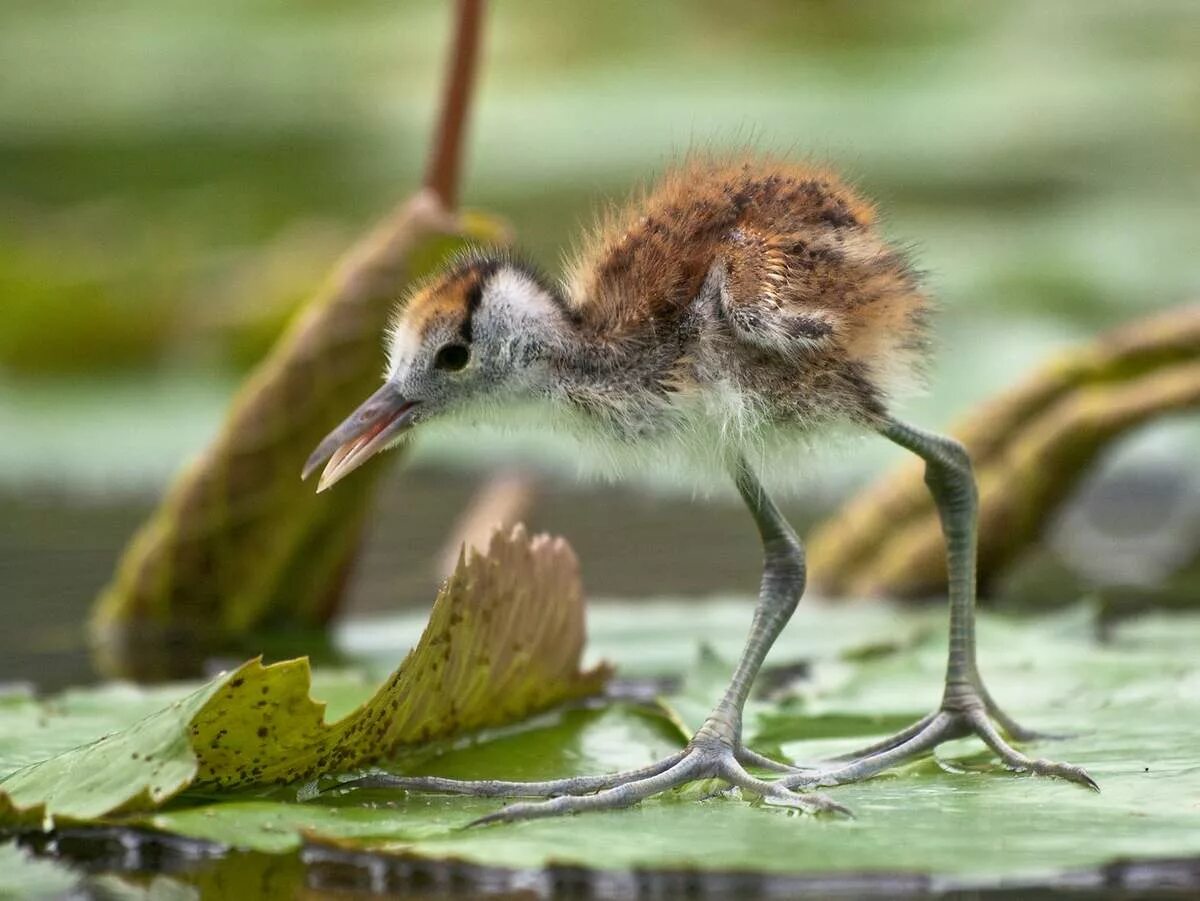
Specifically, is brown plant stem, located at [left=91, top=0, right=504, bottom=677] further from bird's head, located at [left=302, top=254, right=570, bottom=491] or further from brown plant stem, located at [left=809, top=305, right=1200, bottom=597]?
brown plant stem, located at [left=809, top=305, right=1200, bottom=597]

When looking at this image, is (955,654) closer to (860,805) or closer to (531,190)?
(860,805)

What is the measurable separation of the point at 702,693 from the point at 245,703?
3.35ft

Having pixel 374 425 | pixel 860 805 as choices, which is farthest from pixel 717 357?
pixel 860 805

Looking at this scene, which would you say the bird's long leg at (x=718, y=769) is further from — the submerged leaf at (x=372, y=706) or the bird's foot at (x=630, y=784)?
the submerged leaf at (x=372, y=706)

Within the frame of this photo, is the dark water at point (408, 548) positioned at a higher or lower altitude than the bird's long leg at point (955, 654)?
higher

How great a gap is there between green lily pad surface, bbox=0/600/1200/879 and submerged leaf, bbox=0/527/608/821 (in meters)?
0.05

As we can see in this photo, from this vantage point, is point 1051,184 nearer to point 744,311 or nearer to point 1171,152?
point 1171,152

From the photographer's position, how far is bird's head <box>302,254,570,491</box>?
9.19 feet

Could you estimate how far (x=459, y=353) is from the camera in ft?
9.29

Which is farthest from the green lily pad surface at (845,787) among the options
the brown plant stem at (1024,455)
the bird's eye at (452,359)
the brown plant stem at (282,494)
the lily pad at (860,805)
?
the bird's eye at (452,359)

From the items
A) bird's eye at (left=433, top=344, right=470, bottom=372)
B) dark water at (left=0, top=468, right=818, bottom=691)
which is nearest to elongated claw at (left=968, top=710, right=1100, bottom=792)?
bird's eye at (left=433, top=344, right=470, bottom=372)

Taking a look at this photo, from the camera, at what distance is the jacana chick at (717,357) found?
267 cm

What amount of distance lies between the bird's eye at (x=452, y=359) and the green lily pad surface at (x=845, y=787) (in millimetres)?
569

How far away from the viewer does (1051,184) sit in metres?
8.80
